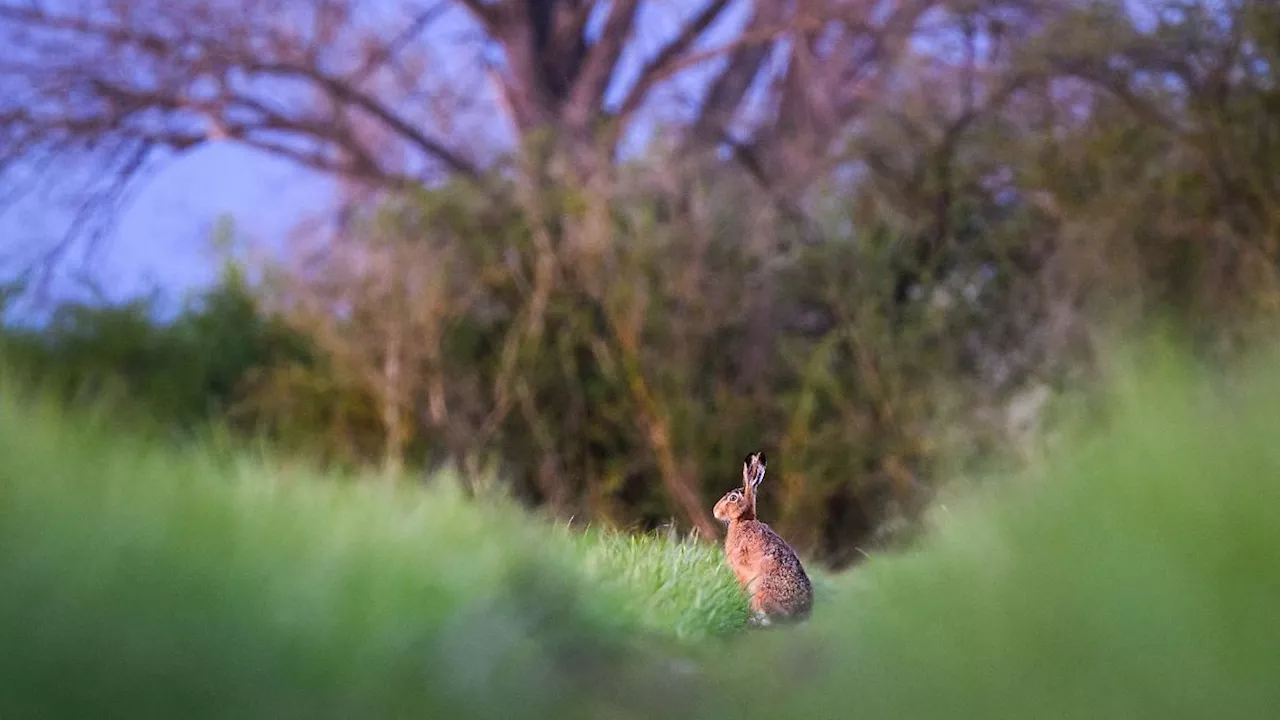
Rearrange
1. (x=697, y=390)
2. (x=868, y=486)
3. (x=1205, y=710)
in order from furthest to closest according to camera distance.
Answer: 1. (x=697, y=390)
2. (x=868, y=486)
3. (x=1205, y=710)

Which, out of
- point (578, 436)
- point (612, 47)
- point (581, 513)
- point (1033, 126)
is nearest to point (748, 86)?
point (612, 47)

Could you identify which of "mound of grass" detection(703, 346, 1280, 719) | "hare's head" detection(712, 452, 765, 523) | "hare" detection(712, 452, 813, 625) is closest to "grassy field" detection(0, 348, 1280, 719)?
"mound of grass" detection(703, 346, 1280, 719)

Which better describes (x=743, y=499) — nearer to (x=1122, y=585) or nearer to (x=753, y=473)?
(x=753, y=473)

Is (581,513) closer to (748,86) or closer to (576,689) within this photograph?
(576,689)

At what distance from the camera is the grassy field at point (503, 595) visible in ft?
0.75

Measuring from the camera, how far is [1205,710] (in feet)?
0.76

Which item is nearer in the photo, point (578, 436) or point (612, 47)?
point (578, 436)

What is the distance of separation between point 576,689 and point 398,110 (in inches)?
48.5

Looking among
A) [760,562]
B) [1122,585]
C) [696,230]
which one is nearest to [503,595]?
[1122,585]

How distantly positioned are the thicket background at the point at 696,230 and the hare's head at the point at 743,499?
0.08ft

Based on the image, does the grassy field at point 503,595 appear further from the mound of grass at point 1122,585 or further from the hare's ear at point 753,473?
the hare's ear at point 753,473

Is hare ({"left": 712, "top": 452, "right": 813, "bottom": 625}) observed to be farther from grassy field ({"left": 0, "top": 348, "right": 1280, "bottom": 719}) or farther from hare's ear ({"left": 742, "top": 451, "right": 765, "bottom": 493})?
grassy field ({"left": 0, "top": 348, "right": 1280, "bottom": 719})

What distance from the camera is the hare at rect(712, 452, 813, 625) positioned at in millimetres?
542

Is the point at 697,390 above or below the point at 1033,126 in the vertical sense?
below
